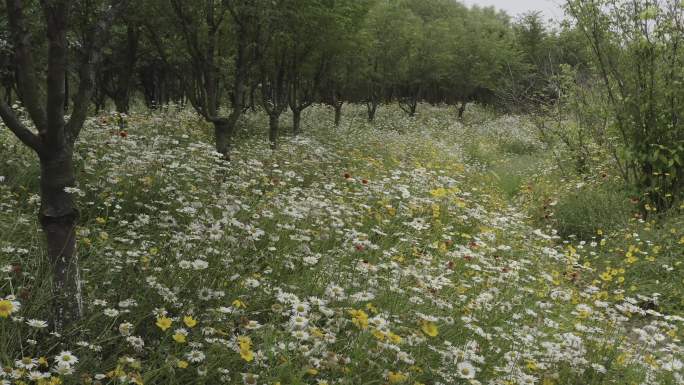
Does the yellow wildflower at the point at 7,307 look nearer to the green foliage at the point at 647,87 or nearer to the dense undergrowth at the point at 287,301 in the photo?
the dense undergrowth at the point at 287,301

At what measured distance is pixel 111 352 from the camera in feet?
10.0

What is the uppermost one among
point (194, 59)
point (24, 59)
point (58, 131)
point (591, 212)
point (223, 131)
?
point (194, 59)

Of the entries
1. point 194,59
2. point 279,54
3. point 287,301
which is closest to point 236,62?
point 194,59

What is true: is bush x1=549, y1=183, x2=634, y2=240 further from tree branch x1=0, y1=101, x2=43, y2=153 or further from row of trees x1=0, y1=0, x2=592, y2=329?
tree branch x1=0, y1=101, x2=43, y2=153

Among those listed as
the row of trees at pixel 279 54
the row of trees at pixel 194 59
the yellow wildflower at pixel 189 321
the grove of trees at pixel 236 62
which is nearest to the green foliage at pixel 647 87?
the grove of trees at pixel 236 62

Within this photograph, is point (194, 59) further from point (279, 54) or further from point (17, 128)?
point (279, 54)

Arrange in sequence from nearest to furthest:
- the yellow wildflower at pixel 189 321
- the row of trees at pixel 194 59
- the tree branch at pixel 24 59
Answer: the yellow wildflower at pixel 189 321, the tree branch at pixel 24 59, the row of trees at pixel 194 59

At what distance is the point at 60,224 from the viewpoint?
319cm

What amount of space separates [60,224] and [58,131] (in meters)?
0.59

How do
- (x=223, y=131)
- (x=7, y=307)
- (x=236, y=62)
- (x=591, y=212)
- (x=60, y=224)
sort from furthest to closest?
(x=236, y=62), (x=591, y=212), (x=223, y=131), (x=60, y=224), (x=7, y=307)

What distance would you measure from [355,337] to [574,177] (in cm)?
1063

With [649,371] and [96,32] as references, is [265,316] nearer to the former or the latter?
[96,32]

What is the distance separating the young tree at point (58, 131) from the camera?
2.91 metres

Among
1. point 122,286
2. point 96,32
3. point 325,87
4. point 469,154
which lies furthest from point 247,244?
point 325,87
